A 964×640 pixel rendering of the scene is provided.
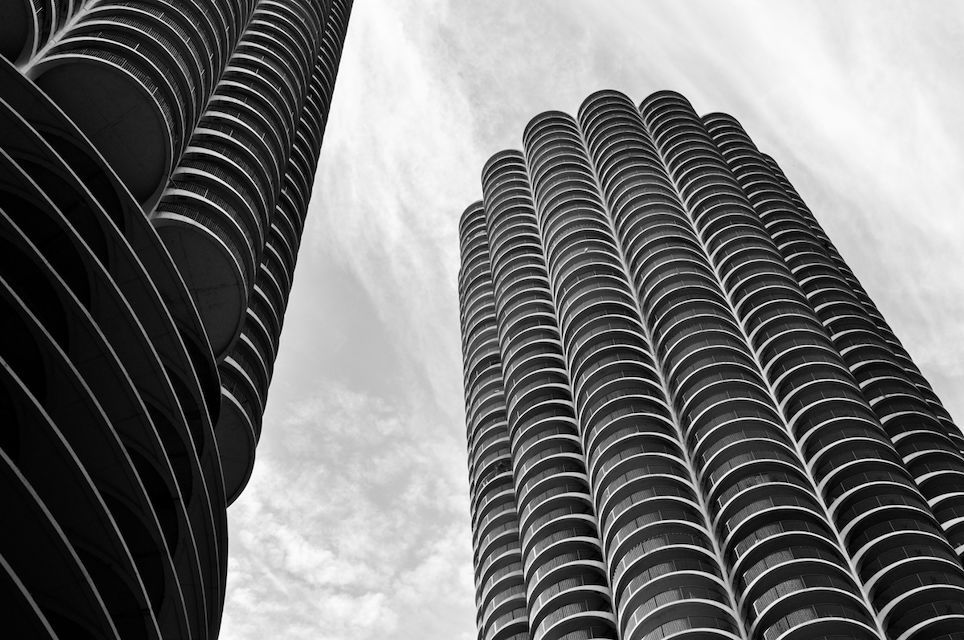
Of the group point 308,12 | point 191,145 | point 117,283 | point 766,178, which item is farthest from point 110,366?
point 766,178

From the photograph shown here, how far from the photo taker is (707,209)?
96.4 metres

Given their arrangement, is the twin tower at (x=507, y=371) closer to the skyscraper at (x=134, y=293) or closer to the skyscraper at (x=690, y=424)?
Answer: the skyscraper at (x=134, y=293)

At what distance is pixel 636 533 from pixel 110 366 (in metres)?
42.0

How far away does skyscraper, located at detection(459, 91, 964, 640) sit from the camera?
5822 centimetres

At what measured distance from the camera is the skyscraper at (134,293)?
24656 millimetres

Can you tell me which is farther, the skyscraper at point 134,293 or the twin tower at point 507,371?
the twin tower at point 507,371

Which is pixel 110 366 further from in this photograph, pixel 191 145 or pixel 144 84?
pixel 191 145

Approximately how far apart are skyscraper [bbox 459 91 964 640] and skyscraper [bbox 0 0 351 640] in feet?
84.5

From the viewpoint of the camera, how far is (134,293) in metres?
33.6

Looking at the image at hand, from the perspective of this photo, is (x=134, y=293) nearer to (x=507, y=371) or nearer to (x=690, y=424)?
(x=690, y=424)

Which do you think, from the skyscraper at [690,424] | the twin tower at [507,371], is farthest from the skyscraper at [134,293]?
the skyscraper at [690,424]

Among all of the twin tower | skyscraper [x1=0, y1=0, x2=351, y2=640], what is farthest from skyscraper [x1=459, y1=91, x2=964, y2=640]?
skyscraper [x1=0, y1=0, x2=351, y2=640]

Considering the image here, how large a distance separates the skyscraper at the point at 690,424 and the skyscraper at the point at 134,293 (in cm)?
2576

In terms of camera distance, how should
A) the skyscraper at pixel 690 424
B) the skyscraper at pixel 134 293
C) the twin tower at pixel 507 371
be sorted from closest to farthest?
the skyscraper at pixel 134 293, the twin tower at pixel 507 371, the skyscraper at pixel 690 424
